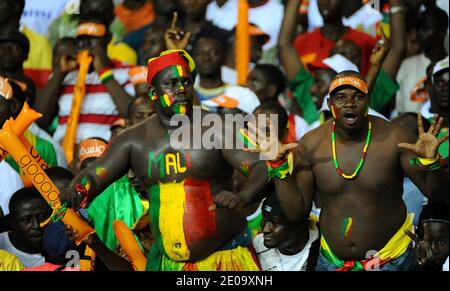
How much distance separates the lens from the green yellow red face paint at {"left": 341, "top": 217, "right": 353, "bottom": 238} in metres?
7.05

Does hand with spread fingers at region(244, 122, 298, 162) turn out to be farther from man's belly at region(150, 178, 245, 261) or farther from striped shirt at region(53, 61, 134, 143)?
striped shirt at region(53, 61, 134, 143)

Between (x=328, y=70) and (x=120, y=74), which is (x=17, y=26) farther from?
(x=328, y=70)

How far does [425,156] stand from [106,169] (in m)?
1.92

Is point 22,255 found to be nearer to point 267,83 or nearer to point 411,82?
point 267,83

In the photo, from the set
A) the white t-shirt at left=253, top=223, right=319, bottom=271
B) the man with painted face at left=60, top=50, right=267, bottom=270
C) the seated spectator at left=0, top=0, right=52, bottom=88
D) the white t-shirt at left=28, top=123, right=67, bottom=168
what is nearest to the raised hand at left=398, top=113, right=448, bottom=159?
the man with painted face at left=60, top=50, right=267, bottom=270

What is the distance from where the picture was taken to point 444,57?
9859 millimetres

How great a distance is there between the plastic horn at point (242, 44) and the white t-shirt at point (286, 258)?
237 centimetres

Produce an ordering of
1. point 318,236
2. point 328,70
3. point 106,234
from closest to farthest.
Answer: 1. point 318,236
2. point 106,234
3. point 328,70

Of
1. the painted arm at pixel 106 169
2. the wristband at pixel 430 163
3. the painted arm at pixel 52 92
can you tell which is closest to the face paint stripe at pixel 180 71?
the painted arm at pixel 106 169

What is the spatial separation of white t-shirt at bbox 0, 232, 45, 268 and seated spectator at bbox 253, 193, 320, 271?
1.59m

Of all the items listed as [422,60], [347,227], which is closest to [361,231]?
[347,227]

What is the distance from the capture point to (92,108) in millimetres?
9594
